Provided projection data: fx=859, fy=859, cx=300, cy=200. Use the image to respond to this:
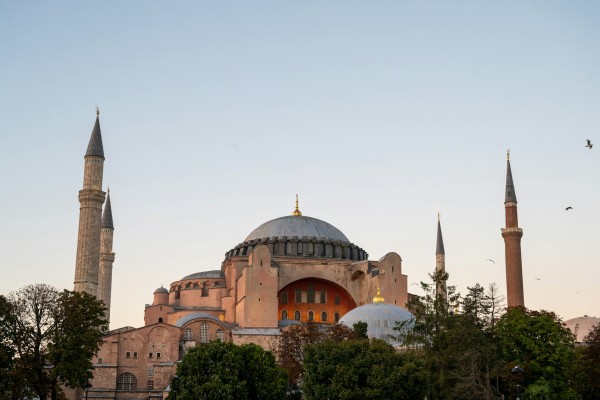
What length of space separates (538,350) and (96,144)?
24.9 metres

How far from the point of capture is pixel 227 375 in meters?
28.0

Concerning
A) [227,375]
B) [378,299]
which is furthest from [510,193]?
[227,375]

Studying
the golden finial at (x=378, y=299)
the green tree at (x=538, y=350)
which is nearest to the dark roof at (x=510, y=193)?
the golden finial at (x=378, y=299)

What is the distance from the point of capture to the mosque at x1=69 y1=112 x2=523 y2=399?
43031mm

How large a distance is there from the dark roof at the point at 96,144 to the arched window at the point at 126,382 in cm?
A: 1168

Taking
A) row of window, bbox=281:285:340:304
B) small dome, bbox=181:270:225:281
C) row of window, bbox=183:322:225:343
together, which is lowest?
row of window, bbox=183:322:225:343

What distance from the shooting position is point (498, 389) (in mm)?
32406

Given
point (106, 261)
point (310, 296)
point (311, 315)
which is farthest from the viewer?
point (106, 261)

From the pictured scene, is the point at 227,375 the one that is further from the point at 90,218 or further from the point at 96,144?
the point at 96,144

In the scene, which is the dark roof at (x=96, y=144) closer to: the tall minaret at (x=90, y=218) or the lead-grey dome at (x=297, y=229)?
the tall minaret at (x=90, y=218)

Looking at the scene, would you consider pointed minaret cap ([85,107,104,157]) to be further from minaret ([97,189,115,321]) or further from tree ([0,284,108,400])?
tree ([0,284,108,400])

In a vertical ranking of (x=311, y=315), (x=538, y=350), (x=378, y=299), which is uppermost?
(x=378, y=299)

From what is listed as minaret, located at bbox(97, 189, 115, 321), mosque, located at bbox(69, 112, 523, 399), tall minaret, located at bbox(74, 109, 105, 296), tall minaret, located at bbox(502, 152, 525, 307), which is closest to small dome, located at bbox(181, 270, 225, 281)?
mosque, located at bbox(69, 112, 523, 399)

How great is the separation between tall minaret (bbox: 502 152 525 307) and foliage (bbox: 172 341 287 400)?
21.2 metres
